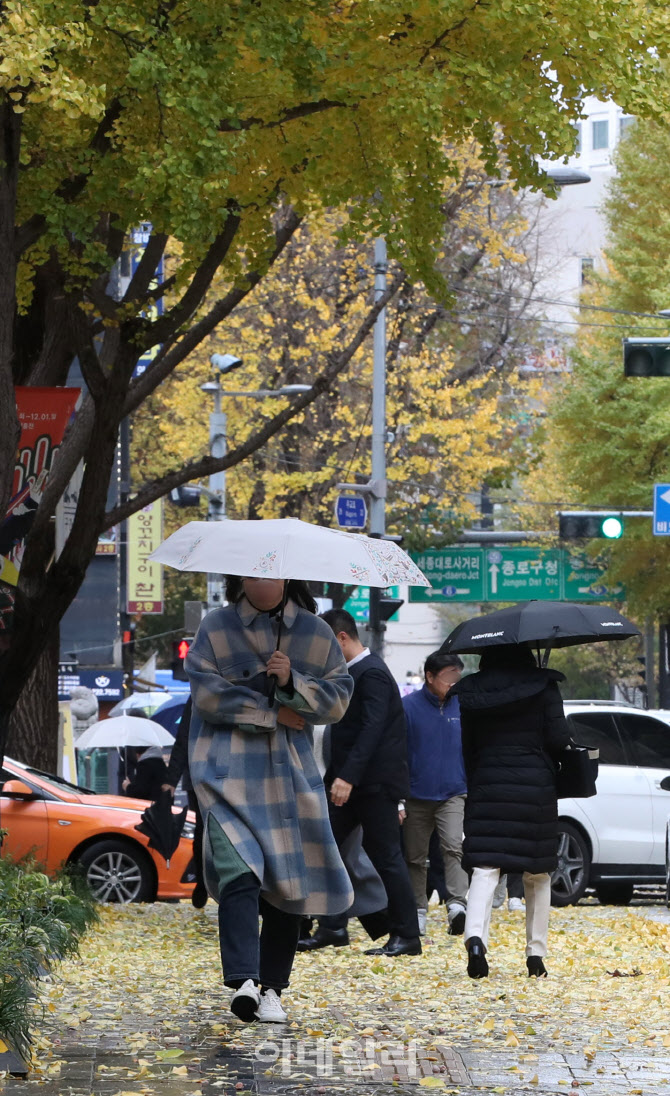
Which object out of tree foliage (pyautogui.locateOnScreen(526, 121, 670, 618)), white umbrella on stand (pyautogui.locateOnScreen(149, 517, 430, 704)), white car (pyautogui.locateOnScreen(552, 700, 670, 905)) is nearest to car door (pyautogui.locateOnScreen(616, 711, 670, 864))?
white car (pyautogui.locateOnScreen(552, 700, 670, 905))

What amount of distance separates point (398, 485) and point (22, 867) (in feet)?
78.4

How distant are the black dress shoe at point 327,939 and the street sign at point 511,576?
93.4 feet

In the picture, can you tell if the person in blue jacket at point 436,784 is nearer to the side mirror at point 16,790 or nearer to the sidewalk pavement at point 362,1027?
the sidewalk pavement at point 362,1027

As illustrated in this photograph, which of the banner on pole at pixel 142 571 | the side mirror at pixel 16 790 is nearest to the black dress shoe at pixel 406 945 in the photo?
the side mirror at pixel 16 790

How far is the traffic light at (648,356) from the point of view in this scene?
17.1 m

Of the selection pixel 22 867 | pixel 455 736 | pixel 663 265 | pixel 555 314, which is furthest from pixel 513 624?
pixel 555 314

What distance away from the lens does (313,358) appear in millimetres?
32438

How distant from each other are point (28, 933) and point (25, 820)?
23.9 ft

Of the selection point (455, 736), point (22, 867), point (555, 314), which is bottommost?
point (22, 867)

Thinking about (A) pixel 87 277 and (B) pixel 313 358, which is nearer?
(A) pixel 87 277

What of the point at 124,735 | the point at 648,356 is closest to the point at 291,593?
the point at 648,356

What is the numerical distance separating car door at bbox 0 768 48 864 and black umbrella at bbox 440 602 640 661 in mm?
5830

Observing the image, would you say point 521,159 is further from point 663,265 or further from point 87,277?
point 663,265

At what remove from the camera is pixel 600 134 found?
116m
